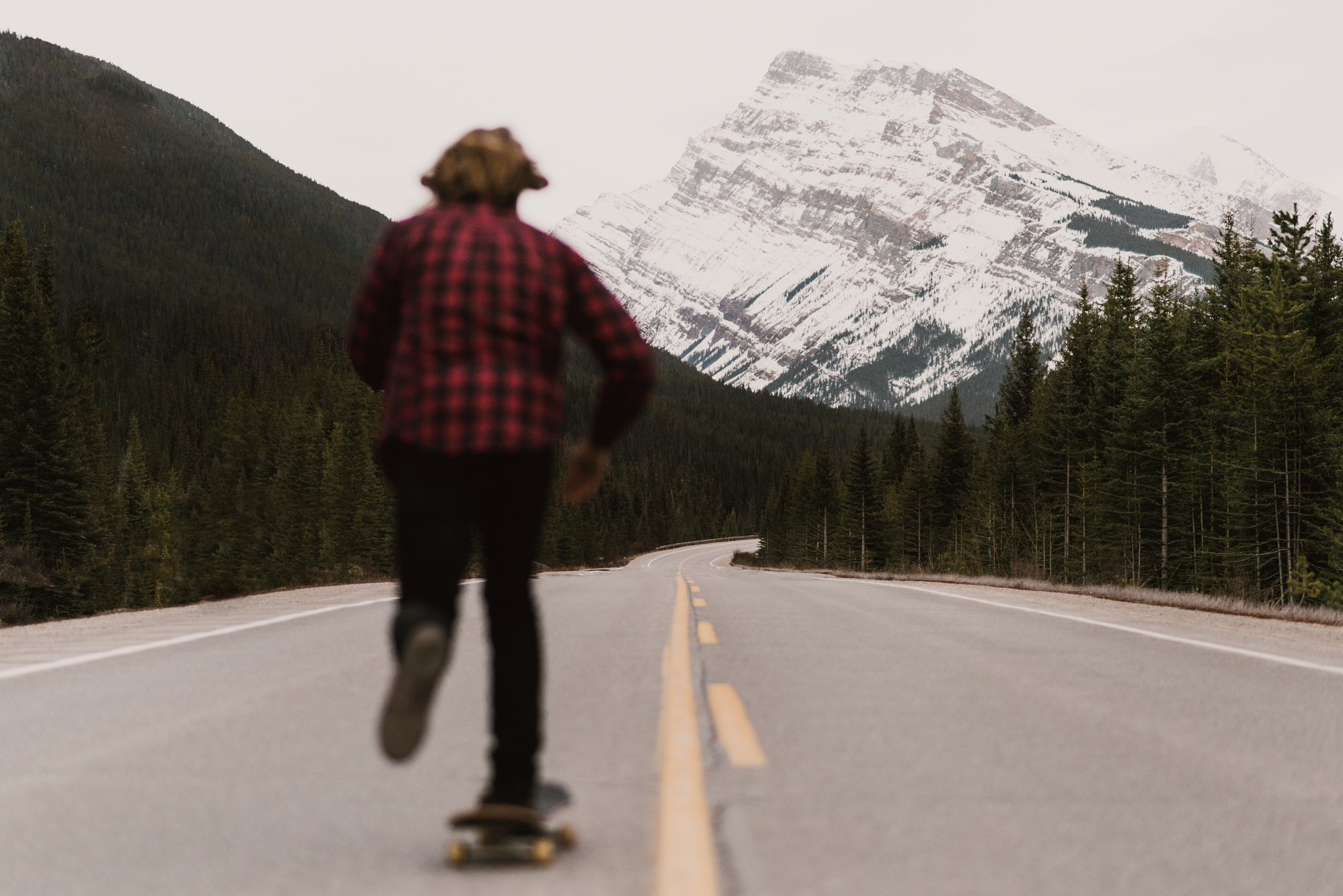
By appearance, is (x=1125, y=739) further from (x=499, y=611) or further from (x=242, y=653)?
(x=242, y=653)

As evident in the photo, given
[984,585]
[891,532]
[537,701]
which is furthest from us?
[891,532]

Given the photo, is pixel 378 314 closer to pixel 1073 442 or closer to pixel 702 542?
pixel 1073 442

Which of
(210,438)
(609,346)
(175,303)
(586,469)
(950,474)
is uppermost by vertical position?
(175,303)

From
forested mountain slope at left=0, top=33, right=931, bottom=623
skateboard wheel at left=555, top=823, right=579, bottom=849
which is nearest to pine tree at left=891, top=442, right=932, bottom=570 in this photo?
forested mountain slope at left=0, top=33, right=931, bottom=623

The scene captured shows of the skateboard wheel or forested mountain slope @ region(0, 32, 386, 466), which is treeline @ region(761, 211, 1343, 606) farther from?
forested mountain slope @ region(0, 32, 386, 466)

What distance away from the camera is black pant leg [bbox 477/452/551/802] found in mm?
2904

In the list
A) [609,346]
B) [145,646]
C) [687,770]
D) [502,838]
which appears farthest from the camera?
[145,646]

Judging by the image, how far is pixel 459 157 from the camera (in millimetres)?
3121

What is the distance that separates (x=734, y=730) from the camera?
4652 millimetres

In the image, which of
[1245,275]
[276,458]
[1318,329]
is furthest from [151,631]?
[276,458]

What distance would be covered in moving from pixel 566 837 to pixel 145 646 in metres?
5.99

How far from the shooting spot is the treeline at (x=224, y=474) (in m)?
39.6

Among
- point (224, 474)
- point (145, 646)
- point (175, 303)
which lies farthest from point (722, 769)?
point (175, 303)

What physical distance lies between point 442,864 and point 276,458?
90.9 m
